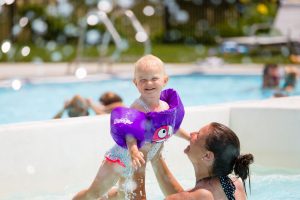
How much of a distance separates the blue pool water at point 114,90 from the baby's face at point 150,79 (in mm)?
4460

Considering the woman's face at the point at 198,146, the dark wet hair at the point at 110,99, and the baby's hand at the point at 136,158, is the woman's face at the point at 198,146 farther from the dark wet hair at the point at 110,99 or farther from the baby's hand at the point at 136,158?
the dark wet hair at the point at 110,99

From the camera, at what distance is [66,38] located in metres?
17.8

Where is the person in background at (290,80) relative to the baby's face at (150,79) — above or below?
below

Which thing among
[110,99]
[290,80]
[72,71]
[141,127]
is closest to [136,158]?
[141,127]

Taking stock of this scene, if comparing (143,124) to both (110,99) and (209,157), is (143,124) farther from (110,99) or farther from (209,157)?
(110,99)

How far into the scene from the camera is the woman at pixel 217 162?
2861 millimetres

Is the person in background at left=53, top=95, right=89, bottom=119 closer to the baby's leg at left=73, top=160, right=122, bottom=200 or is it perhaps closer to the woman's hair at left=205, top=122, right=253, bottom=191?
the baby's leg at left=73, top=160, right=122, bottom=200

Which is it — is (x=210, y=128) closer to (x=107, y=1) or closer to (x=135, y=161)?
(x=135, y=161)

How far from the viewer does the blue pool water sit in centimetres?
820

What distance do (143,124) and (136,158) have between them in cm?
24

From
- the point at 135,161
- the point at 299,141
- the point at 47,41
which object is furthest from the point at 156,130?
the point at 47,41

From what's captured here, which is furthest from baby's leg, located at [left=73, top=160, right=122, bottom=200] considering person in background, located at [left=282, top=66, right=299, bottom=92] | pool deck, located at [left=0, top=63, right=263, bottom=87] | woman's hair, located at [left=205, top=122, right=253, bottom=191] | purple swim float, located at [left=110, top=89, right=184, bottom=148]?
pool deck, located at [left=0, top=63, right=263, bottom=87]

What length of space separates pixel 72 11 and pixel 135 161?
15.2 metres

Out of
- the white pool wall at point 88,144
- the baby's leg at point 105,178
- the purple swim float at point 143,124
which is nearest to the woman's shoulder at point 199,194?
the purple swim float at point 143,124
